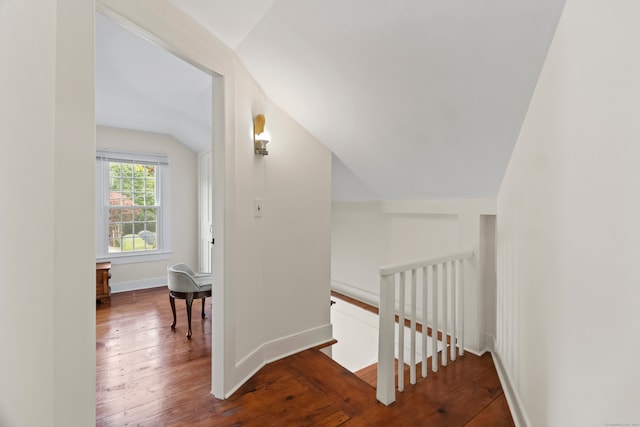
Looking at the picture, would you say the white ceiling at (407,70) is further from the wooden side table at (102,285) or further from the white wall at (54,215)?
the wooden side table at (102,285)

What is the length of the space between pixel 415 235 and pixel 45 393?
8.53ft

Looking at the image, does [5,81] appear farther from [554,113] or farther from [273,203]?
[554,113]

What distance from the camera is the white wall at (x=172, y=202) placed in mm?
4062

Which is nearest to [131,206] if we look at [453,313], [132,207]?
[132,207]

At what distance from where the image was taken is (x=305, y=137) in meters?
2.46

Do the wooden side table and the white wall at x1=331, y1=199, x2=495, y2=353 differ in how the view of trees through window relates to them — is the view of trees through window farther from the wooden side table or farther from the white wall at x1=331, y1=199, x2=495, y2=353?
the white wall at x1=331, y1=199, x2=495, y2=353

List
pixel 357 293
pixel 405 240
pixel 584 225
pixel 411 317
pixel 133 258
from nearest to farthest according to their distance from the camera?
1. pixel 584 225
2. pixel 411 317
3. pixel 405 240
4. pixel 357 293
5. pixel 133 258

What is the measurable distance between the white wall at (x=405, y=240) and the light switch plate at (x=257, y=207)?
1.40 m

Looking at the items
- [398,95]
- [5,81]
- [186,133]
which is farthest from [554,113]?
[186,133]

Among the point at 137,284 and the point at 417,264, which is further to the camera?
the point at 137,284

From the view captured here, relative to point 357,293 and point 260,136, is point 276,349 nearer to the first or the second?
point 357,293

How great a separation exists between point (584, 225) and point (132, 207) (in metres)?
4.82

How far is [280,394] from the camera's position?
183 centimetres

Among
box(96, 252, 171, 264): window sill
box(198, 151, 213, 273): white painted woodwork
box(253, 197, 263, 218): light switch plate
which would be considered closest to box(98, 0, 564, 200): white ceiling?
box(253, 197, 263, 218): light switch plate
